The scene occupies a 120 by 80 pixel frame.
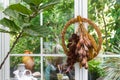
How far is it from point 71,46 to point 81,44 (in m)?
0.10

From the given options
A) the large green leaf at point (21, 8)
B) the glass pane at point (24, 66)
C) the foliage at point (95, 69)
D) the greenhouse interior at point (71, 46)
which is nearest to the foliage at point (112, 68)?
the greenhouse interior at point (71, 46)

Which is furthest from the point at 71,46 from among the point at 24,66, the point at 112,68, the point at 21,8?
the point at 21,8

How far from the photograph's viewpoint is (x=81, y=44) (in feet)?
8.17

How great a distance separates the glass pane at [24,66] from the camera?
2.67 metres

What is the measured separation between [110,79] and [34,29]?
2.78 ft

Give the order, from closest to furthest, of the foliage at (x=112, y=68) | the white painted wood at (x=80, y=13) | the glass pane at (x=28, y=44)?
1. the foliage at (x=112, y=68)
2. the white painted wood at (x=80, y=13)
3. the glass pane at (x=28, y=44)

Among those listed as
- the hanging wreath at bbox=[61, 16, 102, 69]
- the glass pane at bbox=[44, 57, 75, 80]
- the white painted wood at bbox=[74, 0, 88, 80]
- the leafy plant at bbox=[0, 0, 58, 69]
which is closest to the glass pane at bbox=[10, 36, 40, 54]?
the glass pane at bbox=[44, 57, 75, 80]

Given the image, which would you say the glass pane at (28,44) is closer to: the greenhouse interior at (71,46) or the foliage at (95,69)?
the greenhouse interior at (71,46)

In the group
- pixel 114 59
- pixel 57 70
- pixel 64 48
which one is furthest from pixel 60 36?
pixel 114 59

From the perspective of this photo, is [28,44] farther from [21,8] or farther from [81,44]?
[21,8]

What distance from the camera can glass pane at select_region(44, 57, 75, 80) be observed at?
104 inches

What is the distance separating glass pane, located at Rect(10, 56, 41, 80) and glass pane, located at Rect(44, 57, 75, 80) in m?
0.08

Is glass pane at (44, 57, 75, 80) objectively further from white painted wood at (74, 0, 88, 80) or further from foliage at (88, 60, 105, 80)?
foliage at (88, 60, 105, 80)

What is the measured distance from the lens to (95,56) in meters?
2.54
